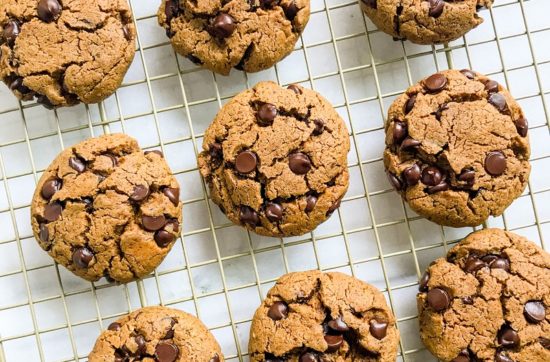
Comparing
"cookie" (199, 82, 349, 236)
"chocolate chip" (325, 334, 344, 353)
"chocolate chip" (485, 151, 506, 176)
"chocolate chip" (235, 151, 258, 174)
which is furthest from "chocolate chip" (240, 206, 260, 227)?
"chocolate chip" (485, 151, 506, 176)

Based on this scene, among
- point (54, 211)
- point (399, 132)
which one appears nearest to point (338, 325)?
point (399, 132)

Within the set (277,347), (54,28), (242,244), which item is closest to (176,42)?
(54,28)

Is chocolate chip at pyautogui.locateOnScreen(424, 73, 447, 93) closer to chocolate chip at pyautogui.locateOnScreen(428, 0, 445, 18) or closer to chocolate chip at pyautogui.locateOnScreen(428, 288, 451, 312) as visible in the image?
chocolate chip at pyautogui.locateOnScreen(428, 0, 445, 18)

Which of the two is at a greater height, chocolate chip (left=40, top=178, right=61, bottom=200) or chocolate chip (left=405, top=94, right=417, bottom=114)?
chocolate chip (left=405, top=94, right=417, bottom=114)

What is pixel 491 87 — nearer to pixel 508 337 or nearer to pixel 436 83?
pixel 436 83

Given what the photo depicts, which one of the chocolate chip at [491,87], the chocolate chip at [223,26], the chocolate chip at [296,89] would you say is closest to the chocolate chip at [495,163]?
the chocolate chip at [491,87]
